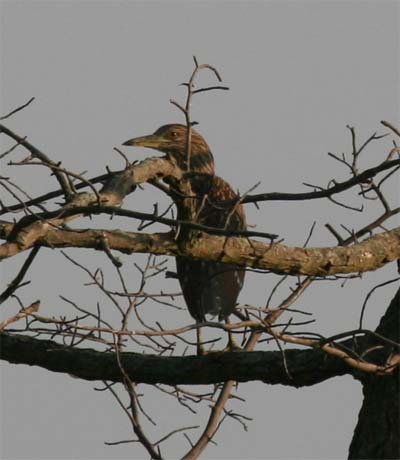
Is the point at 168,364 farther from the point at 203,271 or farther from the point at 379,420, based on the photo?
the point at 203,271

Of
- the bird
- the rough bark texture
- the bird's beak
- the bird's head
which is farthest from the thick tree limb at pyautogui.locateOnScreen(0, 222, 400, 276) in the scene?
the bird's beak

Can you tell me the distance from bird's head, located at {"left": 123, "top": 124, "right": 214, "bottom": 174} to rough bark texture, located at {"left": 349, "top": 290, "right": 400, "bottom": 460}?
251 centimetres

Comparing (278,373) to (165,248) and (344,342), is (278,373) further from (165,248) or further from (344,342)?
(165,248)

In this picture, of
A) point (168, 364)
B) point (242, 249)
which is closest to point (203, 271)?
point (168, 364)

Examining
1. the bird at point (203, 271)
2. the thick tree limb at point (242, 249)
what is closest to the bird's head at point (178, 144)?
the bird at point (203, 271)

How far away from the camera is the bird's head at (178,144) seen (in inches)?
269

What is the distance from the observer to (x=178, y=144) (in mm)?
7098

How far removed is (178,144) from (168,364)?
2.59 meters

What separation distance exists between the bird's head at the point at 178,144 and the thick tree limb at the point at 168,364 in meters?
1.87

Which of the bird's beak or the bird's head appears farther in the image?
the bird's head

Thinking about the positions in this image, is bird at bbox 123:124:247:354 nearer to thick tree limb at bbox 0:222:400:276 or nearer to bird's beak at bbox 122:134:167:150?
bird's beak at bbox 122:134:167:150

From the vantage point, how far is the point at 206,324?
12.9ft

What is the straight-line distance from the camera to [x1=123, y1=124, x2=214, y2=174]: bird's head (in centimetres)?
684

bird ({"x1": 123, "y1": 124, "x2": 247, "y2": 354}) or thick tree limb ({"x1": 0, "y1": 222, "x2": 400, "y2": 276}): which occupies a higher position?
bird ({"x1": 123, "y1": 124, "x2": 247, "y2": 354})
